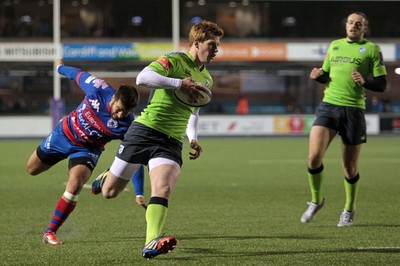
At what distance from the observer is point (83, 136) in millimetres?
9047

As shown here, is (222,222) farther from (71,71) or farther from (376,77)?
(71,71)

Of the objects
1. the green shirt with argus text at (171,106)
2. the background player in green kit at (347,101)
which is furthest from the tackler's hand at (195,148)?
the background player in green kit at (347,101)

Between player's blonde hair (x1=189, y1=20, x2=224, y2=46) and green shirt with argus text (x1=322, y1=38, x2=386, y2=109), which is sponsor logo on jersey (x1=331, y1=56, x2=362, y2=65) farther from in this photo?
player's blonde hair (x1=189, y1=20, x2=224, y2=46)

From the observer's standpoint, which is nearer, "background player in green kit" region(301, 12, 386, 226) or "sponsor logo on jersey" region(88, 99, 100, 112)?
"sponsor logo on jersey" region(88, 99, 100, 112)

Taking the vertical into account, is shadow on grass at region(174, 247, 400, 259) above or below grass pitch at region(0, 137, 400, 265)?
above

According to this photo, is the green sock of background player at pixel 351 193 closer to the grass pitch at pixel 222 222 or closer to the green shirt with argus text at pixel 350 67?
the grass pitch at pixel 222 222

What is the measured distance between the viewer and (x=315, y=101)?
3834 centimetres

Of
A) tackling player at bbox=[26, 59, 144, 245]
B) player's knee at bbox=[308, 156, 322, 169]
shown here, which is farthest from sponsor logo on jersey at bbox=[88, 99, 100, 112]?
player's knee at bbox=[308, 156, 322, 169]

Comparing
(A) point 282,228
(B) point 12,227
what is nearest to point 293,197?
(A) point 282,228

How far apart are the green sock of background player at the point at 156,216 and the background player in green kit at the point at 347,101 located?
10.6 feet

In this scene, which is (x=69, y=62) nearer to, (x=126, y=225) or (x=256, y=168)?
(x=256, y=168)

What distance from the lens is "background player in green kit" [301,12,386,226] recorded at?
33.9 ft

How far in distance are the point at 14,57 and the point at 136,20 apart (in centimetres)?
519

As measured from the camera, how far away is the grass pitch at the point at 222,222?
7.91m
